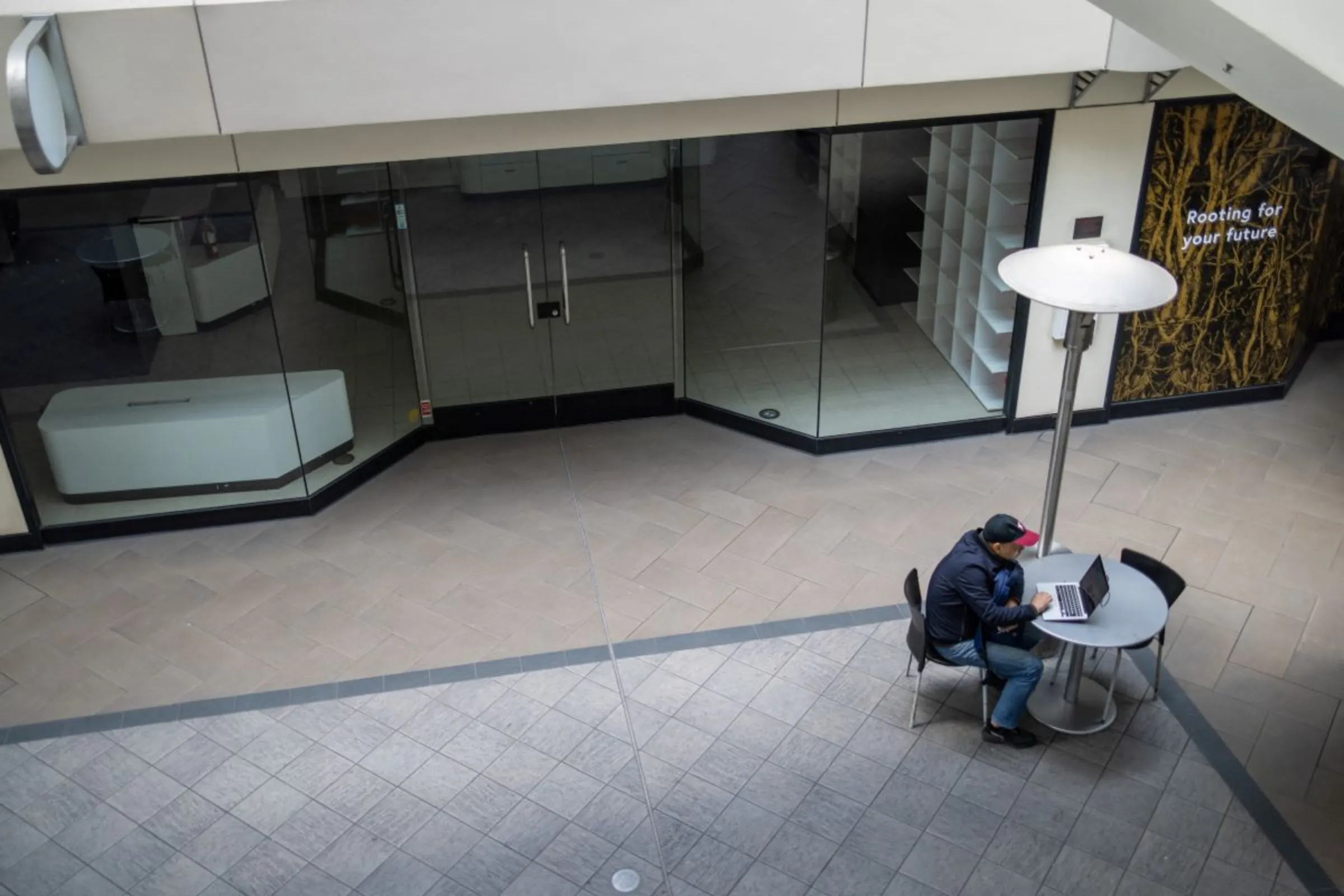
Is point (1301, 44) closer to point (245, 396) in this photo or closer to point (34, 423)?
point (245, 396)

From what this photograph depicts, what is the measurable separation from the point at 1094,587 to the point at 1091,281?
1.55 metres

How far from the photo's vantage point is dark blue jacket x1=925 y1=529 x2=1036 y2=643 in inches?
253

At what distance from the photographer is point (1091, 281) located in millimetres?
6371

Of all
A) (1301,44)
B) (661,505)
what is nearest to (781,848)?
(661,505)

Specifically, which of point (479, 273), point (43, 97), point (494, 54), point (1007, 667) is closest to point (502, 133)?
point (494, 54)

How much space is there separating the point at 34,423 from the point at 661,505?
4.29m

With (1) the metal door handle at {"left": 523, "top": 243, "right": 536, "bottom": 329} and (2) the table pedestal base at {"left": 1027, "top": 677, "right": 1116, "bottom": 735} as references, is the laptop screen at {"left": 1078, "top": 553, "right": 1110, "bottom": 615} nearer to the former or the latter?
(2) the table pedestal base at {"left": 1027, "top": 677, "right": 1116, "bottom": 735}

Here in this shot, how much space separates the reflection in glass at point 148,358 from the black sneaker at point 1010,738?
509cm

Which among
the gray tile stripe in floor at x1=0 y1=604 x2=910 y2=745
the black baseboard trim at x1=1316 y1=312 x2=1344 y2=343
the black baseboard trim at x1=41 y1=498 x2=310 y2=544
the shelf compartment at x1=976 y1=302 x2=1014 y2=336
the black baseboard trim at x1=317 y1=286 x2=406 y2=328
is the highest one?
the black baseboard trim at x1=317 y1=286 x2=406 y2=328

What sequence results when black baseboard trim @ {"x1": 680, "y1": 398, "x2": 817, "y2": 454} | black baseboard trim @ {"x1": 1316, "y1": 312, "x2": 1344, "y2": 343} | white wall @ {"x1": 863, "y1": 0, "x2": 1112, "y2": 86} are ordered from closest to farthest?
white wall @ {"x1": 863, "y1": 0, "x2": 1112, "y2": 86}, black baseboard trim @ {"x1": 680, "y1": 398, "x2": 817, "y2": 454}, black baseboard trim @ {"x1": 1316, "y1": 312, "x2": 1344, "y2": 343}

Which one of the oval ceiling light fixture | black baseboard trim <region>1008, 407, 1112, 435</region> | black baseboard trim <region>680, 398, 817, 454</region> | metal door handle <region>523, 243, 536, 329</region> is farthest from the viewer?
black baseboard trim <region>1008, 407, 1112, 435</region>

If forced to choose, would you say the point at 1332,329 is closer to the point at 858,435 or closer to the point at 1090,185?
the point at 1090,185

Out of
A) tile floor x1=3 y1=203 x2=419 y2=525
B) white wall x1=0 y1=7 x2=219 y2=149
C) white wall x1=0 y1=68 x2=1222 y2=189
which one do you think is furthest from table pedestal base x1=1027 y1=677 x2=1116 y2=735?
white wall x1=0 y1=7 x2=219 y2=149

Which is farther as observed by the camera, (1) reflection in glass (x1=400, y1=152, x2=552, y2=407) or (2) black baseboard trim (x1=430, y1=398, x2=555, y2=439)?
(2) black baseboard trim (x1=430, y1=398, x2=555, y2=439)
